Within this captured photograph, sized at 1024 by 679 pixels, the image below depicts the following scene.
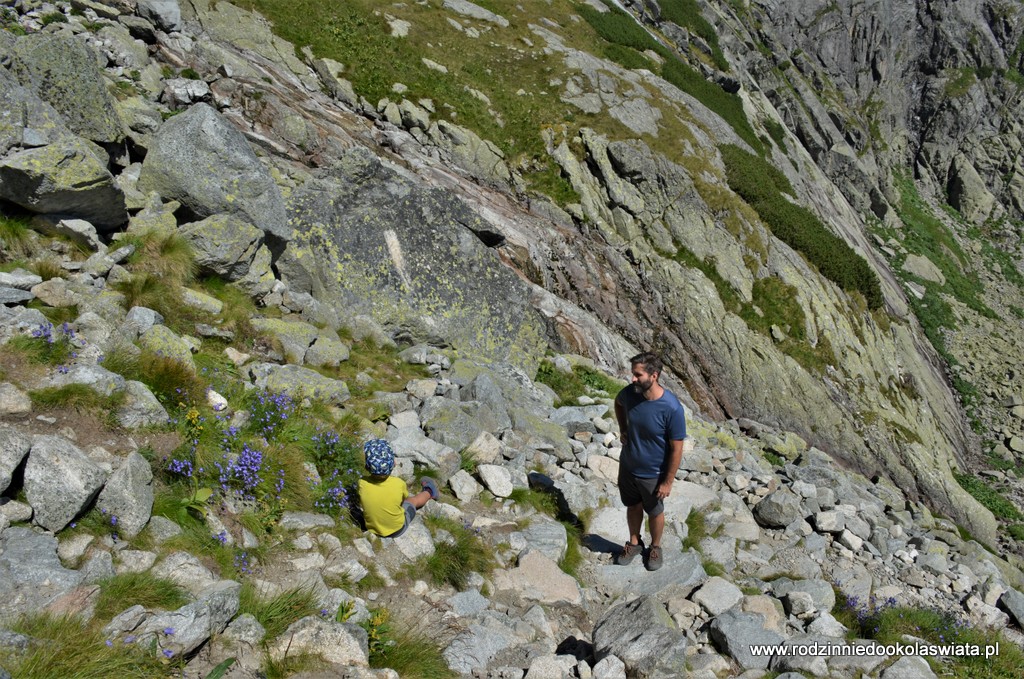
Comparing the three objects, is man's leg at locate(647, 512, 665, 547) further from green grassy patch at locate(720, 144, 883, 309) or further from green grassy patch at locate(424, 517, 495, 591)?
green grassy patch at locate(720, 144, 883, 309)

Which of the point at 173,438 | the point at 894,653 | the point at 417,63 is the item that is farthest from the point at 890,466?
the point at 417,63

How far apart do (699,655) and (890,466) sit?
1932cm

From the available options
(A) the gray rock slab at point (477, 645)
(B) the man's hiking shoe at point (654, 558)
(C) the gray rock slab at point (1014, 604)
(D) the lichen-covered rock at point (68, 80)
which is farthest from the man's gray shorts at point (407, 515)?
(C) the gray rock slab at point (1014, 604)

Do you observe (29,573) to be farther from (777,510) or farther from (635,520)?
(777,510)

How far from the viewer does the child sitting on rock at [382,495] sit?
6.11m

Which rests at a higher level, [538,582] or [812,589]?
[812,589]

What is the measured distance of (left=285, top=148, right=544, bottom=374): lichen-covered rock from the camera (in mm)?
11867

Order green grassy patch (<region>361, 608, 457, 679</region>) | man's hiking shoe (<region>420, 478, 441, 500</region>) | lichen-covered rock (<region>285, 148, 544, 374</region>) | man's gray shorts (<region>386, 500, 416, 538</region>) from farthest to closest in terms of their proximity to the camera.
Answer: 1. lichen-covered rock (<region>285, 148, 544, 374</region>)
2. man's hiking shoe (<region>420, 478, 441, 500</region>)
3. man's gray shorts (<region>386, 500, 416, 538</region>)
4. green grassy patch (<region>361, 608, 457, 679</region>)

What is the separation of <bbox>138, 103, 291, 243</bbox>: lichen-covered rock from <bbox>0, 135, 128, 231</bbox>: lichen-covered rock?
1.30m

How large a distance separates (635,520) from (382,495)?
341 centimetres

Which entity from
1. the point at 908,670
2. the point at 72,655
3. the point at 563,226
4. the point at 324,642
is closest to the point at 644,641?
the point at 908,670

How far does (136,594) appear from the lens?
4258 mm

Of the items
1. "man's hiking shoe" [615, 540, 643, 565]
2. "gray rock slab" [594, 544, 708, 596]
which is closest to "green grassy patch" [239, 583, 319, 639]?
"gray rock slab" [594, 544, 708, 596]

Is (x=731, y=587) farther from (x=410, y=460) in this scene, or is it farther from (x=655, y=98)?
(x=655, y=98)
